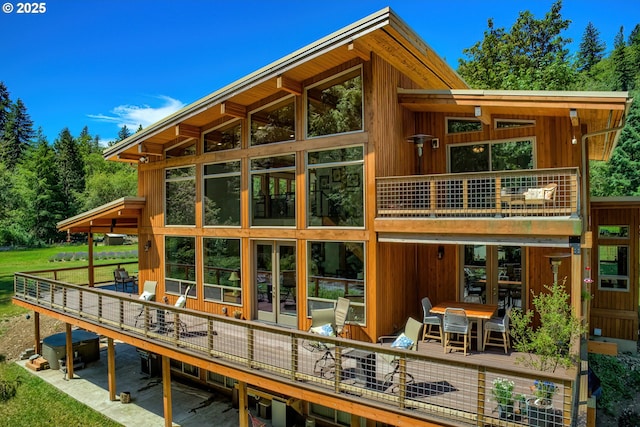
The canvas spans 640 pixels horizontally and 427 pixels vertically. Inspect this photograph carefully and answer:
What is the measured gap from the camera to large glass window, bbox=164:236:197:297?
11.0 m

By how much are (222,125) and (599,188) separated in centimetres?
2694

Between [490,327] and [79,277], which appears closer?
[490,327]

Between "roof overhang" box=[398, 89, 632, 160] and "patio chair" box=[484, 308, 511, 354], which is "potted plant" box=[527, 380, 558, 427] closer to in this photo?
"patio chair" box=[484, 308, 511, 354]

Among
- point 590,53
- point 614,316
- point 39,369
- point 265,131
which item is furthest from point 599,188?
point 590,53

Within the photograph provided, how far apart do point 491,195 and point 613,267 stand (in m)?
8.06

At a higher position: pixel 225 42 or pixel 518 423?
pixel 225 42

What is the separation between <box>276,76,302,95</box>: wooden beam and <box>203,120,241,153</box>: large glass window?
6.93 ft

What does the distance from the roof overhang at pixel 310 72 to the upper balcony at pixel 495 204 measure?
2.62 metres

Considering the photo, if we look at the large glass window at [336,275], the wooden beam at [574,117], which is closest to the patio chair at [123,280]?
the large glass window at [336,275]

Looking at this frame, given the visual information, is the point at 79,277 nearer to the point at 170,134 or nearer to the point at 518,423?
the point at 170,134

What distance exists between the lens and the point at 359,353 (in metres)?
6.62

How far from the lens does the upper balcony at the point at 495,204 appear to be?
612 centimetres

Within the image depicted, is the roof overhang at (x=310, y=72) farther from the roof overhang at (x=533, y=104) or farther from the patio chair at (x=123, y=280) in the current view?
the patio chair at (x=123, y=280)

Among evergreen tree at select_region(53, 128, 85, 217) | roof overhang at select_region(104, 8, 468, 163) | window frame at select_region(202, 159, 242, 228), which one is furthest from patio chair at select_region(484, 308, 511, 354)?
evergreen tree at select_region(53, 128, 85, 217)
